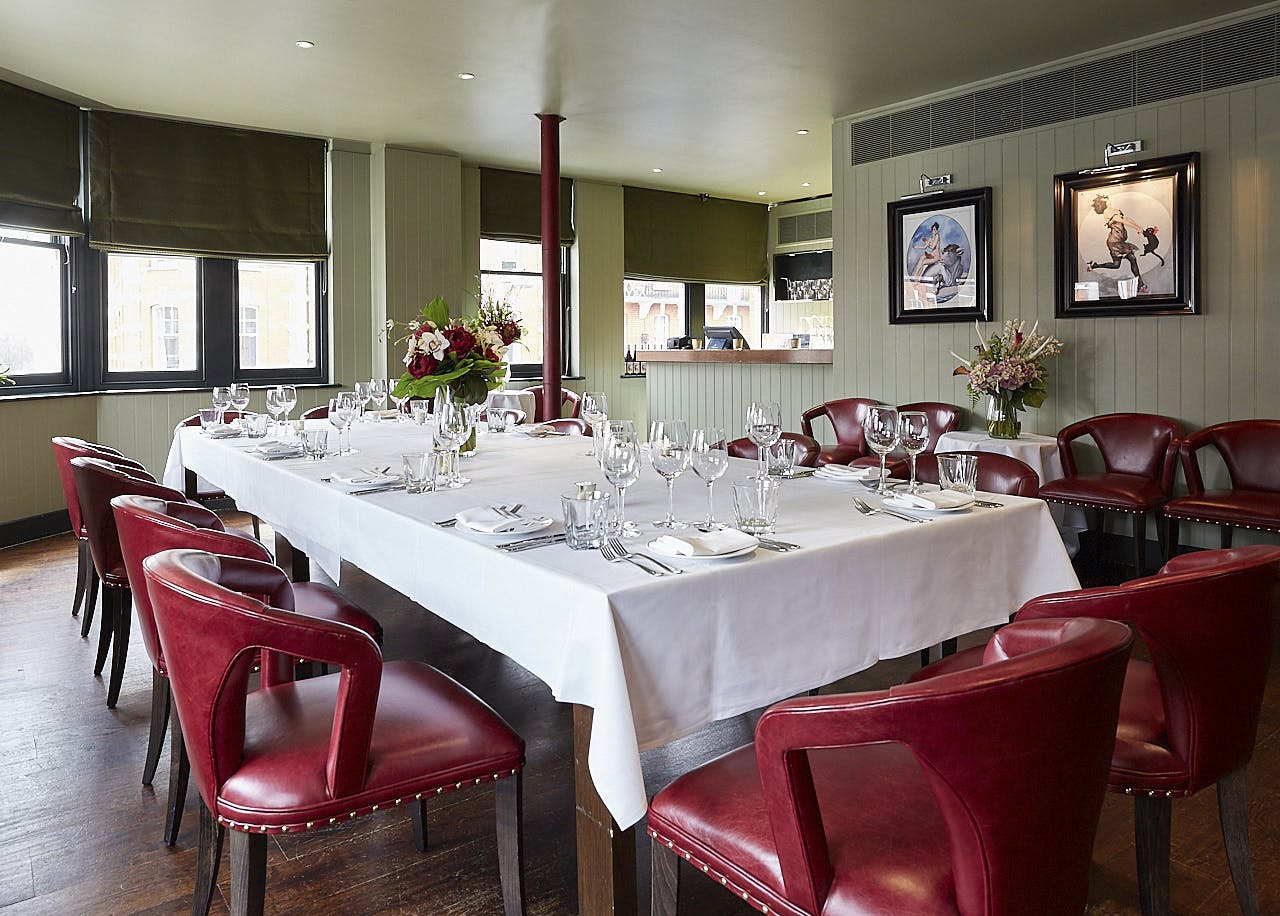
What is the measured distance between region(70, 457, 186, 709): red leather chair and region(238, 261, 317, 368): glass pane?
4.78 meters

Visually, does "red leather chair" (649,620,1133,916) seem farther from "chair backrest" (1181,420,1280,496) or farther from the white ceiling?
the white ceiling

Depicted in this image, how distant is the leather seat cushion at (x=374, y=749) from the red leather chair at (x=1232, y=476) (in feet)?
11.9

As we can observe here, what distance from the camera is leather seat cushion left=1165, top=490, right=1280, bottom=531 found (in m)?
3.92

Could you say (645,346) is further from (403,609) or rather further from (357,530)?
(357,530)

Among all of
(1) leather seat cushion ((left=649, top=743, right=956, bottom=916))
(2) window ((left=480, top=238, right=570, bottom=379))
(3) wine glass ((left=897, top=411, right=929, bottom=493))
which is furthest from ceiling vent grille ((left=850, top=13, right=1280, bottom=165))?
(1) leather seat cushion ((left=649, top=743, right=956, bottom=916))

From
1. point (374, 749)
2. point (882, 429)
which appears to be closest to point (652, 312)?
point (882, 429)

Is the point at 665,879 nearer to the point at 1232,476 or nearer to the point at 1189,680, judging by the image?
the point at 1189,680

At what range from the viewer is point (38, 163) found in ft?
20.1

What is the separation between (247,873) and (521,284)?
310 inches

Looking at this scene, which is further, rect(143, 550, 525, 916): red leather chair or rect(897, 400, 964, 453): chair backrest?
rect(897, 400, 964, 453): chair backrest

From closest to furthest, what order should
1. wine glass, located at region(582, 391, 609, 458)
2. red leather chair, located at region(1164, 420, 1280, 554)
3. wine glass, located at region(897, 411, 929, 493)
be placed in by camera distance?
1. wine glass, located at region(897, 411, 929, 493)
2. wine glass, located at region(582, 391, 609, 458)
3. red leather chair, located at region(1164, 420, 1280, 554)

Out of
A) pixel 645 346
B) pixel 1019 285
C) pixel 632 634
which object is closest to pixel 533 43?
pixel 1019 285

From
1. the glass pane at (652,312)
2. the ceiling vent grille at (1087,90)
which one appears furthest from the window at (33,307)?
the ceiling vent grille at (1087,90)

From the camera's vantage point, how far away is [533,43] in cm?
525
